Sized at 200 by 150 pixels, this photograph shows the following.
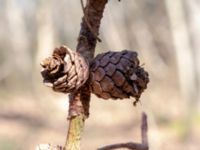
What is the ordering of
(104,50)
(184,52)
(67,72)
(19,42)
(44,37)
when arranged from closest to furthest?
(67,72) < (184,52) < (104,50) < (44,37) < (19,42)

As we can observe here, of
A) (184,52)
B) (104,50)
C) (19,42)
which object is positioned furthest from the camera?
(19,42)

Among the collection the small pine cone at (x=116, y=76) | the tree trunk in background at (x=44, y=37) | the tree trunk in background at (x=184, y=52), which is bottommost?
the small pine cone at (x=116, y=76)

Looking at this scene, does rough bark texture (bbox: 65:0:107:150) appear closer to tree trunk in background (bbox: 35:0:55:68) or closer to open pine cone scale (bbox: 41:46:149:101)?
open pine cone scale (bbox: 41:46:149:101)

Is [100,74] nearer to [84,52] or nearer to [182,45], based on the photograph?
[84,52]

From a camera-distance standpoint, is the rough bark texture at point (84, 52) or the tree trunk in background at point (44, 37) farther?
the tree trunk in background at point (44, 37)

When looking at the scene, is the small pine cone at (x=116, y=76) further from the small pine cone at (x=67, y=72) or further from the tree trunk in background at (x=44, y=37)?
the tree trunk in background at (x=44, y=37)

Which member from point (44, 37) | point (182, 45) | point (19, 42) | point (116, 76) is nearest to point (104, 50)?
point (44, 37)

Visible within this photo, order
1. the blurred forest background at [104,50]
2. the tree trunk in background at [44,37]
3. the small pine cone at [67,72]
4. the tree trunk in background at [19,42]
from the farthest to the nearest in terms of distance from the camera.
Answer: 1. the tree trunk in background at [19,42]
2. the tree trunk in background at [44,37]
3. the blurred forest background at [104,50]
4. the small pine cone at [67,72]

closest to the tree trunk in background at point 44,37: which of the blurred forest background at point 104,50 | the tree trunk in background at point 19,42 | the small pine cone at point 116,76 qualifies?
the blurred forest background at point 104,50
